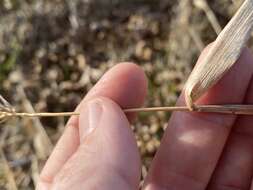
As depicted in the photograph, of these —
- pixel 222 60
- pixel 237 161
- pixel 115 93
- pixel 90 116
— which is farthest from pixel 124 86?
pixel 237 161

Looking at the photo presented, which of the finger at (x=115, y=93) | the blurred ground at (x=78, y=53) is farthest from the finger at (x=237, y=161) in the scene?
the blurred ground at (x=78, y=53)

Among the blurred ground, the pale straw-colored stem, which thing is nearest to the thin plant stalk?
the pale straw-colored stem

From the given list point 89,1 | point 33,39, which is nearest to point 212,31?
point 89,1

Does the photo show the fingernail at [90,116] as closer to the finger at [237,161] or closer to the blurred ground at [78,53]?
the finger at [237,161]

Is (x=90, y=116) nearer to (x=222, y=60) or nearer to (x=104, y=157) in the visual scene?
(x=104, y=157)

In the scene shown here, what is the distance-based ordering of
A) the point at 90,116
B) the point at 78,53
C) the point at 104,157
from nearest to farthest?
the point at 104,157 → the point at 90,116 → the point at 78,53
